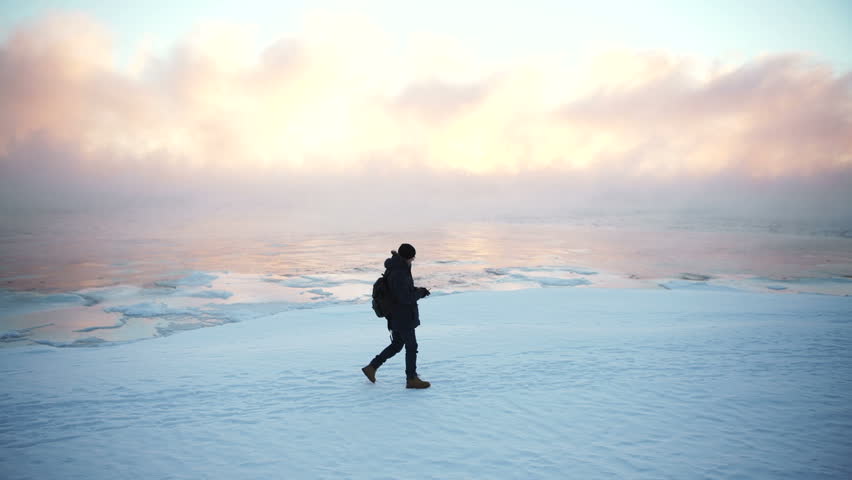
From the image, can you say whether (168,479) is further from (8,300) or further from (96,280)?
(96,280)

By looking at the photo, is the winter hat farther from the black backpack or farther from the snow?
the snow

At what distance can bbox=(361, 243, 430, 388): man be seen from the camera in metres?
4.79

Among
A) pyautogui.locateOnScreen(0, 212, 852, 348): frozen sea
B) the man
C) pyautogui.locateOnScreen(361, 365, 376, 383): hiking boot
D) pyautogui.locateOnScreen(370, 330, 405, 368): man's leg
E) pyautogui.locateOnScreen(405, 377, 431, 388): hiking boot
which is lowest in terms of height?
pyautogui.locateOnScreen(0, 212, 852, 348): frozen sea

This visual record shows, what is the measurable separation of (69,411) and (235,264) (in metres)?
23.8

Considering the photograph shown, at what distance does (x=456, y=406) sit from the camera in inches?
189

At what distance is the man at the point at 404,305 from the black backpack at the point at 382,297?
0.14ft

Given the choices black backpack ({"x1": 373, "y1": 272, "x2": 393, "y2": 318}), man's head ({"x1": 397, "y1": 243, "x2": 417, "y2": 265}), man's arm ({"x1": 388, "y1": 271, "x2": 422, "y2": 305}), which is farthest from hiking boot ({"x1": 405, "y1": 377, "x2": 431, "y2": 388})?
man's head ({"x1": 397, "y1": 243, "x2": 417, "y2": 265})

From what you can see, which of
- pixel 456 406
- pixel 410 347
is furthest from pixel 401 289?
pixel 456 406

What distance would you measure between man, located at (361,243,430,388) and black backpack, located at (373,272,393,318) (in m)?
0.04

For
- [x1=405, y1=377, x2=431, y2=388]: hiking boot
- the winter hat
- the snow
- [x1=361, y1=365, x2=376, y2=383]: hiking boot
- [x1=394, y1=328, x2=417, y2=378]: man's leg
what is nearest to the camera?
the snow

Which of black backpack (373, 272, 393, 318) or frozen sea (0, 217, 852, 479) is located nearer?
frozen sea (0, 217, 852, 479)

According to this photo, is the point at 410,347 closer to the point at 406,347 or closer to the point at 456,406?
the point at 406,347

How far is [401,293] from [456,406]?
56.9 inches

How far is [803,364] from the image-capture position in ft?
19.2
